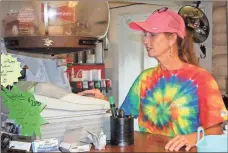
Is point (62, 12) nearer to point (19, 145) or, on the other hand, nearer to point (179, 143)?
point (19, 145)

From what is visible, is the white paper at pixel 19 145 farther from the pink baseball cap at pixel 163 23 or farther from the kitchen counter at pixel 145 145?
the pink baseball cap at pixel 163 23

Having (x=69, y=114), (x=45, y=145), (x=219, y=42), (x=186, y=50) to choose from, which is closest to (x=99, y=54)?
(x=219, y=42)

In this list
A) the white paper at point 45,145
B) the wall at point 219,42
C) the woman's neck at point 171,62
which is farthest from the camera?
the wall at point 219,42

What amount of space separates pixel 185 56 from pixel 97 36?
342 millimetres

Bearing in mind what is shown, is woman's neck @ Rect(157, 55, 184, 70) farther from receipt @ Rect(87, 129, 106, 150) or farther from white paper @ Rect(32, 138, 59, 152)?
white paper @ Rect(32, 138, 59, 152)

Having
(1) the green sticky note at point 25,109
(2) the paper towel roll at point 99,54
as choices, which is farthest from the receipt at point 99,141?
(2) the paper towel roll at point 99,54

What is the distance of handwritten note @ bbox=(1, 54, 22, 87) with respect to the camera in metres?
1.13

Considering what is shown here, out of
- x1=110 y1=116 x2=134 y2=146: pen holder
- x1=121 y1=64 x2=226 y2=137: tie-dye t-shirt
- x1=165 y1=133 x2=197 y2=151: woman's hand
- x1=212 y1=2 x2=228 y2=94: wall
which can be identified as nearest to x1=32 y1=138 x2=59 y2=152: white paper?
x1=110 y1=116 x2=134 y2=146: pen holder

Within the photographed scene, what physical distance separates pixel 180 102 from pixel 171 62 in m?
0.15

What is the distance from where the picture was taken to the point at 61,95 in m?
1.17

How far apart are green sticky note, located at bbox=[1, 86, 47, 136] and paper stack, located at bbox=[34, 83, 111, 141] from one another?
0.7 inches

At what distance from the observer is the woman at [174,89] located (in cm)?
125

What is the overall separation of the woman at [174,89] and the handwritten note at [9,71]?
0.36m

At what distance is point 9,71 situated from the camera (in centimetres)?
114
